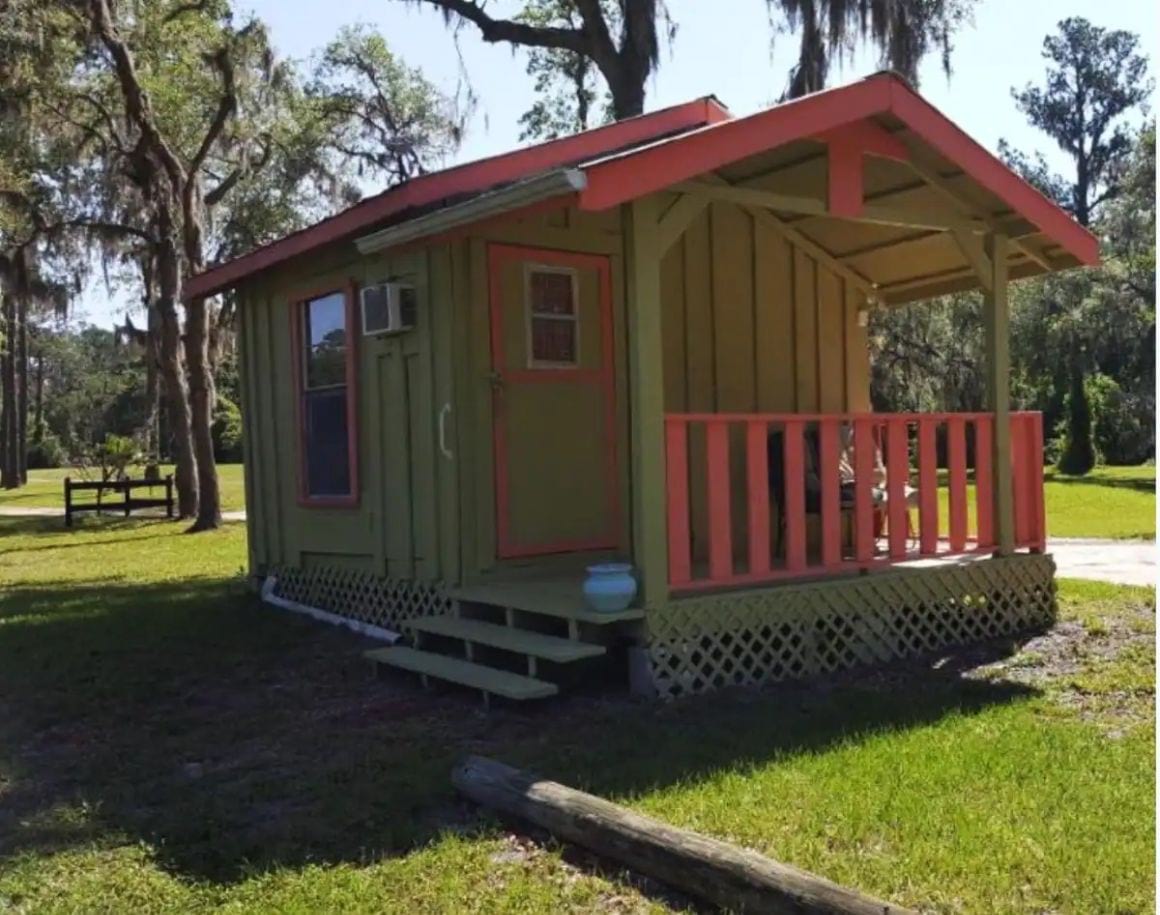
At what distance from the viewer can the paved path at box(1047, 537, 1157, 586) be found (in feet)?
29.8

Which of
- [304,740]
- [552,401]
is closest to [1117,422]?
[552,401]

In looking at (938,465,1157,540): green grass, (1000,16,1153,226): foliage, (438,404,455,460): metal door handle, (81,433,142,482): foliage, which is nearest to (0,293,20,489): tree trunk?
(81,433,142,482): foliage

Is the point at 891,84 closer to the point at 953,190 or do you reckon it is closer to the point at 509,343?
the point at 953,190

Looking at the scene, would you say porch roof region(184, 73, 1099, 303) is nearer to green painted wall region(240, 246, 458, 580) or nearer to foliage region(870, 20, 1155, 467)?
green painted wall region(240, 246, 458, 580)

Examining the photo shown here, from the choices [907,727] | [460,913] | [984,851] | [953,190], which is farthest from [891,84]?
[460,913]

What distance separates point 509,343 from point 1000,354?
2.87m

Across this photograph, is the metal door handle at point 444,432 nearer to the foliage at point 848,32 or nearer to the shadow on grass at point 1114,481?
the foliage at point 848,32

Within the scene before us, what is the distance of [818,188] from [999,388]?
1.59m

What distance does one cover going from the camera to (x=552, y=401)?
6820 millimetres

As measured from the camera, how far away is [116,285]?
23.6 metres

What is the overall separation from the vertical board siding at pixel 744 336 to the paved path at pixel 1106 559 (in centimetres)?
260

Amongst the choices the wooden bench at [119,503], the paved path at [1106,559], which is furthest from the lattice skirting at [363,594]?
the wooden bench at [119,503]

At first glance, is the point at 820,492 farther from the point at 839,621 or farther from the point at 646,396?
the point at 646,396

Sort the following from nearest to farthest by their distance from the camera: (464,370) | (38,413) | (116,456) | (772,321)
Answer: (464,370) < (772,321) < (116,456) < (38,413)
